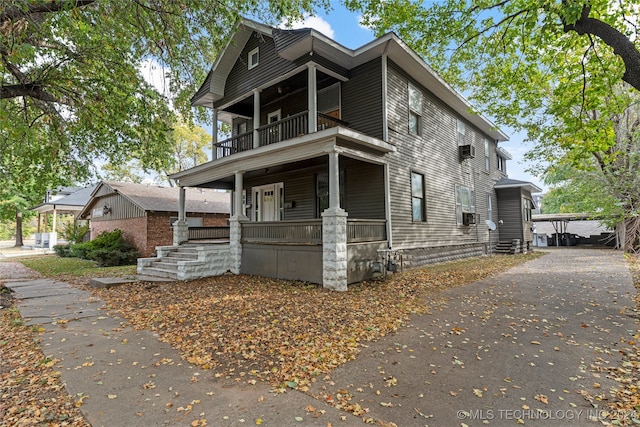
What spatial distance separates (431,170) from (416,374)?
1045cm

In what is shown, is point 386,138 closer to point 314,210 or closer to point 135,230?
point 314,210

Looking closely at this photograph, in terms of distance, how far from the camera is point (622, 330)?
195 inches

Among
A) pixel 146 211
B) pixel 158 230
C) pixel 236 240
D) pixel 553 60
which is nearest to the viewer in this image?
pixel 553 60

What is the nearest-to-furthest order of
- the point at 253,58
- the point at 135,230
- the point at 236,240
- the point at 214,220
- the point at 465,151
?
the point at 236,240, the point at 253,58, the point at 465,151, the point at 135,230, the point at 214,220

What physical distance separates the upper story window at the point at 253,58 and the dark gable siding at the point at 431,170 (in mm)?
5031

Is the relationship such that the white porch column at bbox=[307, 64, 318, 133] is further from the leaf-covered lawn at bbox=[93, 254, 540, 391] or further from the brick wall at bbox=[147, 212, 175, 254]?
the brick wall at bbox=[147, 212, 175, 254]

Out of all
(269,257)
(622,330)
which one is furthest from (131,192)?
Result: (622,330)

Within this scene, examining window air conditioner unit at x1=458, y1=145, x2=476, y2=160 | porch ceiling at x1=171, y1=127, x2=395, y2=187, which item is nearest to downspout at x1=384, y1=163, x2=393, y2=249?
porch ceiling at x1=171, y1=127, x2=395, y2=187

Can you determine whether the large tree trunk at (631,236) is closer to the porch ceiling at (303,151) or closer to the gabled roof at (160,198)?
the porch ceiling at (303,151)

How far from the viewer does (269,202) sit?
45.3ft

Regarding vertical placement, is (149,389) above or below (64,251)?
below

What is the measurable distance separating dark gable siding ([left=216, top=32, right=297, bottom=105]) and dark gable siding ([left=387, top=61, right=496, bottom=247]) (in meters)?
3.85

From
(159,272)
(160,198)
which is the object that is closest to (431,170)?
(159,272)

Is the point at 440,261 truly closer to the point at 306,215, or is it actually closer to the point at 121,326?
the point at 306,215
